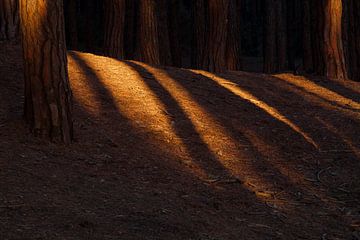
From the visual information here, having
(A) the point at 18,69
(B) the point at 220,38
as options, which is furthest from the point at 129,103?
(B) the point at 220,38

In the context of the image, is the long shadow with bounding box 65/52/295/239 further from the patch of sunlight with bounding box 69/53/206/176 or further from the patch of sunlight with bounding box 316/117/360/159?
the patch of sunlight with bounding box 316/117/360/159

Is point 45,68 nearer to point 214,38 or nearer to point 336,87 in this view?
point 214,38

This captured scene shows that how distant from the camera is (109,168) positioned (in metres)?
6.77

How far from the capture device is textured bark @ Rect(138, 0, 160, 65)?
14305mm

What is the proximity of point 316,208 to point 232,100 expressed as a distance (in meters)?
3.96

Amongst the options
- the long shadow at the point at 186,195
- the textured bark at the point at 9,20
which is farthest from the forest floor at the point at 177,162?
the textured bark at the point at 9,20

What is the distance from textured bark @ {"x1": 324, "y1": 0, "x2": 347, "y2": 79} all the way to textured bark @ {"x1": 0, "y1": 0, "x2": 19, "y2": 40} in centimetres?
659

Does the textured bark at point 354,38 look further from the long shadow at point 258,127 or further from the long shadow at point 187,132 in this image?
the long shadow at point 187,132

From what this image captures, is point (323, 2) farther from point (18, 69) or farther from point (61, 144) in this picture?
point (61, 144)

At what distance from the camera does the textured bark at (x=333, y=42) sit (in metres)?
13.5

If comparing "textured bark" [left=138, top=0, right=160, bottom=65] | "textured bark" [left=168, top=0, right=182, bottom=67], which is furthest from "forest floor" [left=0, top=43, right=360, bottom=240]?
"textured bark" [left=168, top=0, right=182, bottom=67]

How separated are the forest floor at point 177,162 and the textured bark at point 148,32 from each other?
337 cm

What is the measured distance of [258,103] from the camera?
10.2 metres

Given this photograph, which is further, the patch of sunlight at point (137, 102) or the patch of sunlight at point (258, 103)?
the patch of sunlight at point (258, 103)
